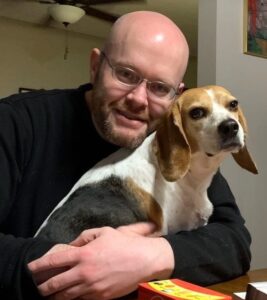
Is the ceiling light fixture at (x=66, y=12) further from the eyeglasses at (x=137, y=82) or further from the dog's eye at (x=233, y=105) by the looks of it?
the dog's eye at (x=233, y=105)

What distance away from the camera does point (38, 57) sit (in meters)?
5.48

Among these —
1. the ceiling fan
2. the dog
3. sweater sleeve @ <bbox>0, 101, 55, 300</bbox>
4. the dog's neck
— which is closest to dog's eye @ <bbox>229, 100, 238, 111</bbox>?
the dog

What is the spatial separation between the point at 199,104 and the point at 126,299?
0.54 m

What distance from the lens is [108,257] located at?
33.3 inches

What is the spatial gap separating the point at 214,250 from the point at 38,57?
479cm

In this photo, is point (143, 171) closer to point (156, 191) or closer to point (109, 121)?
point (156, 191)

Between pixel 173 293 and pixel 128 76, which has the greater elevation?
pixel 128 76

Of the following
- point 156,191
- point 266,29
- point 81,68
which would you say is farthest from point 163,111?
point 81,68

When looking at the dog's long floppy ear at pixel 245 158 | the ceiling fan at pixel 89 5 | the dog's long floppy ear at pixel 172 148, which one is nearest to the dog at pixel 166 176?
the dog's long floppy ear at pixel 172 148

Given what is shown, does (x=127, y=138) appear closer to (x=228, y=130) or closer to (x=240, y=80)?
(x=228, y=130)

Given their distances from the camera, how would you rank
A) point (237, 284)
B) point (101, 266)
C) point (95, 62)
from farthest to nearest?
point (95, 62) < point (237, 284) < point (101, 266)

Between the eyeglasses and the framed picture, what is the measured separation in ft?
4.81

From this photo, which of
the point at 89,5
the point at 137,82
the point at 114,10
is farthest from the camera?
the point at 114,10

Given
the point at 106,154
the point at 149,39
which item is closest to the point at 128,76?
the point at 149,39
